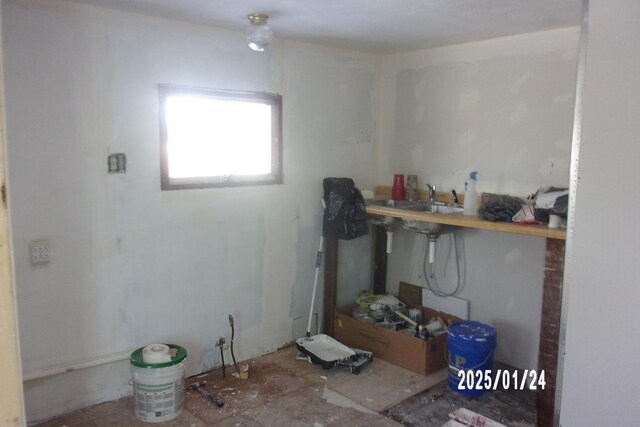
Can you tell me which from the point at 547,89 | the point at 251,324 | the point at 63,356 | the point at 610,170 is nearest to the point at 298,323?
the point at 251,324

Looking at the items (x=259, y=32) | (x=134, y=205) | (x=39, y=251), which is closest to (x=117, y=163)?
(x=134, y=205)

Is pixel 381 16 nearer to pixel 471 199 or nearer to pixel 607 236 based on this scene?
pixel 471 199

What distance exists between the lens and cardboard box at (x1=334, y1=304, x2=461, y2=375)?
3279 mm

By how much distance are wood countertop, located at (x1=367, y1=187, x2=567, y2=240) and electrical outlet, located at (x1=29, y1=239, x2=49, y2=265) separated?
1.98 meters

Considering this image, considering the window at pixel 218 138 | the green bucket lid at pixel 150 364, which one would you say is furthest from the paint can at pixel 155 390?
the window at pixel 218 138

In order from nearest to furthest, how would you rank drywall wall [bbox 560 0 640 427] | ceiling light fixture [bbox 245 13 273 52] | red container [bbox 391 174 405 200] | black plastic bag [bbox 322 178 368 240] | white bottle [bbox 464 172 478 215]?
drywall wall [bbox 560 0 640 427] → ceiling light fixture [bbox 245 13 273 52] → white bottle [bbox 464 172 478 215] → black plastic bag [bbox 322 178 368 240] → red container [bbox 391 174 405 200]

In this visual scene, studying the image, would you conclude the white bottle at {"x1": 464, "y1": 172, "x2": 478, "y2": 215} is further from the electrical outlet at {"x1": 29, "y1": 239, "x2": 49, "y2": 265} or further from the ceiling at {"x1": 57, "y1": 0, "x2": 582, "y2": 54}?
the electrical outlet at {"x1": 29, "y1": 239, "x2": 49, "y2": 265}

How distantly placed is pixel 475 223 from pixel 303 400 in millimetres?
1406

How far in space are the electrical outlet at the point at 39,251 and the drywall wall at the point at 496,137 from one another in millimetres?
2457

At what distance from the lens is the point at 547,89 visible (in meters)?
3.09

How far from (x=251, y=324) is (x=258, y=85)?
5.25ft

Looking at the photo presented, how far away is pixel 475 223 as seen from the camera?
2.87 metres

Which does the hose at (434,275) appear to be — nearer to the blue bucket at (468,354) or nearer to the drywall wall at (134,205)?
the blue bucket at (468,354)

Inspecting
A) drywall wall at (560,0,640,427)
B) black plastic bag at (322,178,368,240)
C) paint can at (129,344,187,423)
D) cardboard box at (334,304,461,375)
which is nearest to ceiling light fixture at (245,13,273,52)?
black plastic bag at (322,178,368,240)
